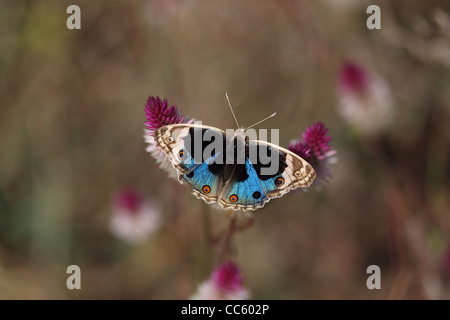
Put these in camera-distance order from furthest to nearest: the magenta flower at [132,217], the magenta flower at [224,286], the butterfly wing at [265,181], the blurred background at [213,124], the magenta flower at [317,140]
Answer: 1. the blurred background at [213,124]
2. the magenta flower at [132,217]
3. the magenta flower at [224,286]
4. the magenta flower at [317,140]
5. the butterfly wing at [265,181]

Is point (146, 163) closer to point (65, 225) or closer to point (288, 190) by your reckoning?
point (65, 225)

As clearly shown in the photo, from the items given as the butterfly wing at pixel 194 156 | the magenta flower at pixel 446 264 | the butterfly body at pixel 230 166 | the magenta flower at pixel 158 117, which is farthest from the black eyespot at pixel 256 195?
the magenta flower at pixel 446 264

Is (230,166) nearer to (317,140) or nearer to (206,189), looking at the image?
(206,189)

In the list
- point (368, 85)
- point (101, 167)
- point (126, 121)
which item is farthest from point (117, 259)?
point (368, 85)

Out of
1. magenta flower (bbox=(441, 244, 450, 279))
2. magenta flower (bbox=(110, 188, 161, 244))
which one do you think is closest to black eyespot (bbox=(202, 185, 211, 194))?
magenta flower (bbox=(110, 188, 161, 244))

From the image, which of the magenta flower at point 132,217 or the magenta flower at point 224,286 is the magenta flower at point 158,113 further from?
the magenta flower at point 132,217

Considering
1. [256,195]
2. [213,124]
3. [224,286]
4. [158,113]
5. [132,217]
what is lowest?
[224,286]

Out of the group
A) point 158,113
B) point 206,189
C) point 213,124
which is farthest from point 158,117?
point 213,124
